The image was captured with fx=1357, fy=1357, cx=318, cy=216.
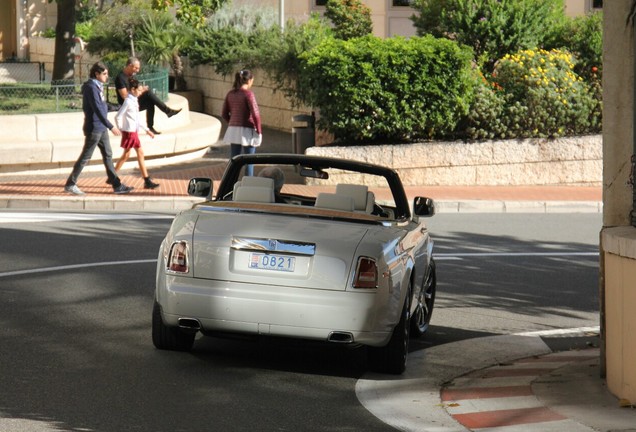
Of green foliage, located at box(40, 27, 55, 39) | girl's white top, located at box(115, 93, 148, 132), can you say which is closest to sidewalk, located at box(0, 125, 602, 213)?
girl's white top, located at box(115, 93, 148, 132)

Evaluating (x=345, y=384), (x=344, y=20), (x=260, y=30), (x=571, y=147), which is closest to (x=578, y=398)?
(x=345, y=384)

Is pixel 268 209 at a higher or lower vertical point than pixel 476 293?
higher

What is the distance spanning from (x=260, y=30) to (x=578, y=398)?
966 inches

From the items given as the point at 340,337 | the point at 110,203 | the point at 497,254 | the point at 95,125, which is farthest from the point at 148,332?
the point at 95,125

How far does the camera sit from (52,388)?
315 inches

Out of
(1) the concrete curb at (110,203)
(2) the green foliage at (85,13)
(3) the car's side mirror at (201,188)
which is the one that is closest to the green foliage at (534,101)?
(1) the concrete curb at (110,203)

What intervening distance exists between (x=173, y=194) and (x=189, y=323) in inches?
428

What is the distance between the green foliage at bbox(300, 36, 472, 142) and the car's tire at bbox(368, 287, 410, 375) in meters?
12.9

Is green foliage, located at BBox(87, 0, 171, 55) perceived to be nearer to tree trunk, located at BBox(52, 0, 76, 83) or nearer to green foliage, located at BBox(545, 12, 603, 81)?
tree trunk, located at BBox(52, 0, 76, 83)

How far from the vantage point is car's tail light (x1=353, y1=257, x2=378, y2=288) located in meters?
8.38

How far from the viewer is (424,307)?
10.3 metres

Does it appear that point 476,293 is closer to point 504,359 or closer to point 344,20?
point 504,359

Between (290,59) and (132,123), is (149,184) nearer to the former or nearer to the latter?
(132,123)

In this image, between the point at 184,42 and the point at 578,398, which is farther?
the point at 184,42
